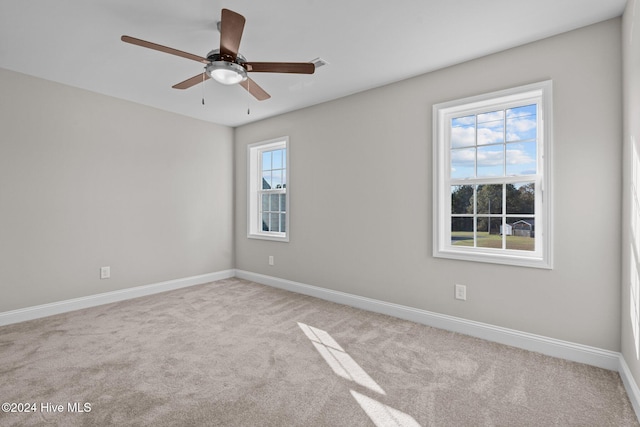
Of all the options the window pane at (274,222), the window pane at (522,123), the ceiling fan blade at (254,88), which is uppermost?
the ceiling fan blade at (254,88)

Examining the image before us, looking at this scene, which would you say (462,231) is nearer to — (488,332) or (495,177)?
(495,177)

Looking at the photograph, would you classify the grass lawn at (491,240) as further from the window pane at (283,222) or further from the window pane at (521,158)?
the window pane at (283,222)

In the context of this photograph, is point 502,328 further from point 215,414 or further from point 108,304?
A: point 108,304

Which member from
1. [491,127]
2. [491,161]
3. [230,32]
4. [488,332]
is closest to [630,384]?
[488,332]

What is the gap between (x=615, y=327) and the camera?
2250 mm

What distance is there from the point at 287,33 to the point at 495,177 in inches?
86.2

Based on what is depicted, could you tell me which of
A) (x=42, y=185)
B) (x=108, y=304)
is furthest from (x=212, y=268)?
(x=42, y=185)

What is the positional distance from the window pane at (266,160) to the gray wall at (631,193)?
13.5ft

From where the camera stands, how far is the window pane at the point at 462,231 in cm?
301

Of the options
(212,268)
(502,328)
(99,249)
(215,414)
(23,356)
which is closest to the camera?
(215,414)

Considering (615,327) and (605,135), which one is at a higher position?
(605,135)

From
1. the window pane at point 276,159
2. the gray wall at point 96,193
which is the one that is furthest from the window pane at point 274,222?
the gray wall at point 96,193

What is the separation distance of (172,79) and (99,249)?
7.27 feet

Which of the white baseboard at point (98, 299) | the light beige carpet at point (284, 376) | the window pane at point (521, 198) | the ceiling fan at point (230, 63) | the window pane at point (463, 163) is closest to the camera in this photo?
the light beige carpet at point (284, 376)
